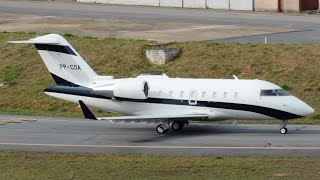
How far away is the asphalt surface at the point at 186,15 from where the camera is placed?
71.1m

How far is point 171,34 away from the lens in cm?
7200

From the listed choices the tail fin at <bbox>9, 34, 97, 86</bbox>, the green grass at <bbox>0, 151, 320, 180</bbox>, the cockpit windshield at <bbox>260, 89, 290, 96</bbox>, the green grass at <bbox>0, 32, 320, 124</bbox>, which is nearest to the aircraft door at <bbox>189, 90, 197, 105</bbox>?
the cockpit windshield at <bbox>260, 89, 290, 96</bbox>

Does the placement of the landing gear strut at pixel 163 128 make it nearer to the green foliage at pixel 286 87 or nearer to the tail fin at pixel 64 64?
the tail fin at pixel 64 64

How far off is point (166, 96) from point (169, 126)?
4.83 ft

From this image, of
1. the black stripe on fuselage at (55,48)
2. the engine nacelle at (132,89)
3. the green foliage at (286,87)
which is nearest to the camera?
the engine nacelle at (132,89)

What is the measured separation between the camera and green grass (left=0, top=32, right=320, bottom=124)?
57.4 meters

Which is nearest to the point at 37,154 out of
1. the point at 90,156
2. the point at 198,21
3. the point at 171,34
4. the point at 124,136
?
the point at 90,156

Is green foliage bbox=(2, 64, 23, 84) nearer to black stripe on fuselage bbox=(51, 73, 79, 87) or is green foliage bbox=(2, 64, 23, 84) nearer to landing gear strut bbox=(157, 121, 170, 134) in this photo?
black stripe on fuselage bbox=(51, 73, 79, 87)

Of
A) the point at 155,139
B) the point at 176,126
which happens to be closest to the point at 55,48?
the point at 176,126

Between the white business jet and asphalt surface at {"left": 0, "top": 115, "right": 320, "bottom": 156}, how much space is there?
37.8 inches

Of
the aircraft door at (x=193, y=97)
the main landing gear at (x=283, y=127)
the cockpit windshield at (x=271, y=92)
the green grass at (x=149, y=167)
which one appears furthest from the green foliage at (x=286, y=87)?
the green grass at (x=149, y=167)

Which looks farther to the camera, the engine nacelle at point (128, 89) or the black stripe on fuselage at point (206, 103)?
the engine nacelle at point (128, 89)

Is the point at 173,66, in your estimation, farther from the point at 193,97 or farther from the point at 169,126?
the point at 193,97

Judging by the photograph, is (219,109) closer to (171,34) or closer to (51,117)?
(51,117)
